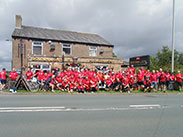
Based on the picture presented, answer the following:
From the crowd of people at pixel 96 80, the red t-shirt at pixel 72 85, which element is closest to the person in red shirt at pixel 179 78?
the crowd of people at pixel 96 80

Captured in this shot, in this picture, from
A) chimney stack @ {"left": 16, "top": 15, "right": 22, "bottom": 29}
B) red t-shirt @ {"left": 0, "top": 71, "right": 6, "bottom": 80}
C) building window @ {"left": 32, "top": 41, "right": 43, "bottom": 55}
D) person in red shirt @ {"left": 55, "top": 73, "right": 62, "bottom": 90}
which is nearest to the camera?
red t-shirt @ {"left": 0, "top": 71, "right": 6, "bottom": 80}

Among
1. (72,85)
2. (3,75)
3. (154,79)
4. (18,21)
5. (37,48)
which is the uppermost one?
(18,21)

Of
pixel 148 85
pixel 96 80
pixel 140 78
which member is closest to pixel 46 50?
pixel 96 80

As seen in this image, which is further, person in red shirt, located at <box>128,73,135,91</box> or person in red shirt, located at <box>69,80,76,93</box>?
person in red shirt, located at <box>128,73,135,91</box>

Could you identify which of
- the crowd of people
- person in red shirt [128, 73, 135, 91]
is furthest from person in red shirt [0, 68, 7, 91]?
person in red shirt [128, 73, 135, 91]

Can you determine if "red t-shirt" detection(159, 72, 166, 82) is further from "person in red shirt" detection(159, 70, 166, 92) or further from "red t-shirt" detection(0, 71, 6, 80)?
"red t-shirt" detection(0, 71, 6, 80)

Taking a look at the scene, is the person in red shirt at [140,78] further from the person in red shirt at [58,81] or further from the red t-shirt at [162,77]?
the person in red shirt at [58,81]

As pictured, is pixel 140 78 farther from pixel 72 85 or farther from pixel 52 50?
pixel 52 50

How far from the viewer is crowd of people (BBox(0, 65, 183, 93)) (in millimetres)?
11078

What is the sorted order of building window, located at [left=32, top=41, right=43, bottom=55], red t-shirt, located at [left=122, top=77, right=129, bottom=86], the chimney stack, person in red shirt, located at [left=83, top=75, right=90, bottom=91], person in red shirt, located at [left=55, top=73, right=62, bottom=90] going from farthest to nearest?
the chimney stack
building window, located at [left=32, top=41, right=43, bottom=55]
red t-shirt, located at [left=122, top=77, right=129, bottom=86]
person in red shirt, located at [left=55, top=73, right=62, bottom=90]
person in red shirt, located at [left=83, top=75, right=90, bottom=91]

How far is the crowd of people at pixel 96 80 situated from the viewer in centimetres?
1108

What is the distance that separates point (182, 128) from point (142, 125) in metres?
1.18

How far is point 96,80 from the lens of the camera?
11398 mm

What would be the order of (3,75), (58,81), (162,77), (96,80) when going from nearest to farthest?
(3,75) → (58,81) → (96,80) → (162,77)
